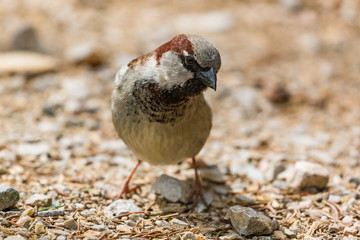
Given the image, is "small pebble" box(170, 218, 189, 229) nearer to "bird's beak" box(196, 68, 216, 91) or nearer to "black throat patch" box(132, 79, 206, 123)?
"black throat patch" box(132, 79, 206, 123)

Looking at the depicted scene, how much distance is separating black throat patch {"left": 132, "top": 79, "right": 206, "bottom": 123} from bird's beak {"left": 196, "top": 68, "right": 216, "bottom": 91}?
0.06 meters

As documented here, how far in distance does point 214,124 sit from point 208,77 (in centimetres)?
254

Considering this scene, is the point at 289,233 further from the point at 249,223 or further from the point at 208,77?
the point at 208,77

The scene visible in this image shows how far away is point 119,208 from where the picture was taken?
3.66 m

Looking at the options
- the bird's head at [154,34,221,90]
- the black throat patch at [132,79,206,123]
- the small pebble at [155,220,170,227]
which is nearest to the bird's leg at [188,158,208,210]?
the small pebble at [155,220,170,227]

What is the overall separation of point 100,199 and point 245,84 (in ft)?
11.2

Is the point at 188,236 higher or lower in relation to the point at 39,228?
lower

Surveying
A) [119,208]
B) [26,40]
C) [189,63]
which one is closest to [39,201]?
[119,208]

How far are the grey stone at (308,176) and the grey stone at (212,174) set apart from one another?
2.16ft

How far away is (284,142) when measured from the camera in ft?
18.0

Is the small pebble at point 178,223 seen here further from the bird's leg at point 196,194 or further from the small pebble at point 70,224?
the small pebble at point 70,224

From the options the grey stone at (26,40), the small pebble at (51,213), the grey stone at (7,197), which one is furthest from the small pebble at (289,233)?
the grey stone at (26,40)

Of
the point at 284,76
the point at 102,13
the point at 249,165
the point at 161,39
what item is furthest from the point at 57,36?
the point at 249,165

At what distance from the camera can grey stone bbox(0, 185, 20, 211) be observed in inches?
128
